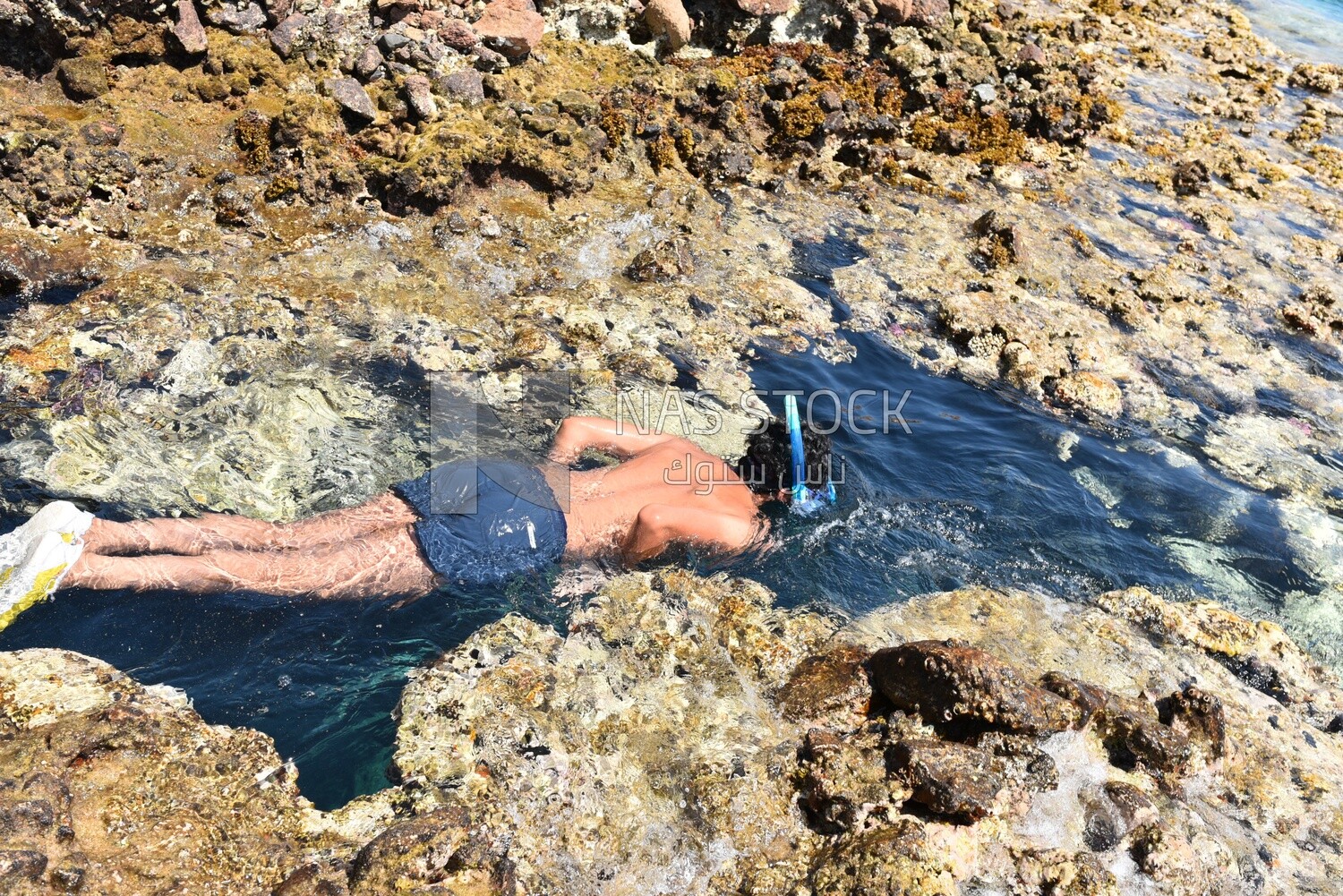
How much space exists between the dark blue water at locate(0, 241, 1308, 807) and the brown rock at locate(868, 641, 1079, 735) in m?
1.10

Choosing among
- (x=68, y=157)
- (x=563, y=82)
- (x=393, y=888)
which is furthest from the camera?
(x=563, y=82)

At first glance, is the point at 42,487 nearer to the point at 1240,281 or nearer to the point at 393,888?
the point at 393,888

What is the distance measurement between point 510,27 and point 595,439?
17.1 feet

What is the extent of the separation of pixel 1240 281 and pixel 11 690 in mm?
10466

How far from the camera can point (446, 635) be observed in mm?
4477

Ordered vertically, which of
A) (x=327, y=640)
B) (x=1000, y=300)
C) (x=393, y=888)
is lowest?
(x=327, y=640)

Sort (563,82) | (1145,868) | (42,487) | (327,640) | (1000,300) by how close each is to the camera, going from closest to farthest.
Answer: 1. (1145,868)
2. (327,640)
3. (42,487)
4. (1000,300)
5. (563,82)

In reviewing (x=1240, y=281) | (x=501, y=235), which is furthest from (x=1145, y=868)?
(x=1240, y=281)

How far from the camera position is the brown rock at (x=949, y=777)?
3488mm

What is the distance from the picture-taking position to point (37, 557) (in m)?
3.81

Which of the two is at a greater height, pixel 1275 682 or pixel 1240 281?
pixel 1240 281

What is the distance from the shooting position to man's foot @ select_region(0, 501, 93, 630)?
378 cm

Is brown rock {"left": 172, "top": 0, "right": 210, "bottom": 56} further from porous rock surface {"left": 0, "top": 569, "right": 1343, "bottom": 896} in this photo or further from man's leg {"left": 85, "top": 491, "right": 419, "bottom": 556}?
porous rock surface {"left": 0, "top": 569, "right": 1343, "bottom": 896}

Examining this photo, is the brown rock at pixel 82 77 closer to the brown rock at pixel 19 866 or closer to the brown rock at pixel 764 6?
the brown rock at pixel 764 6
